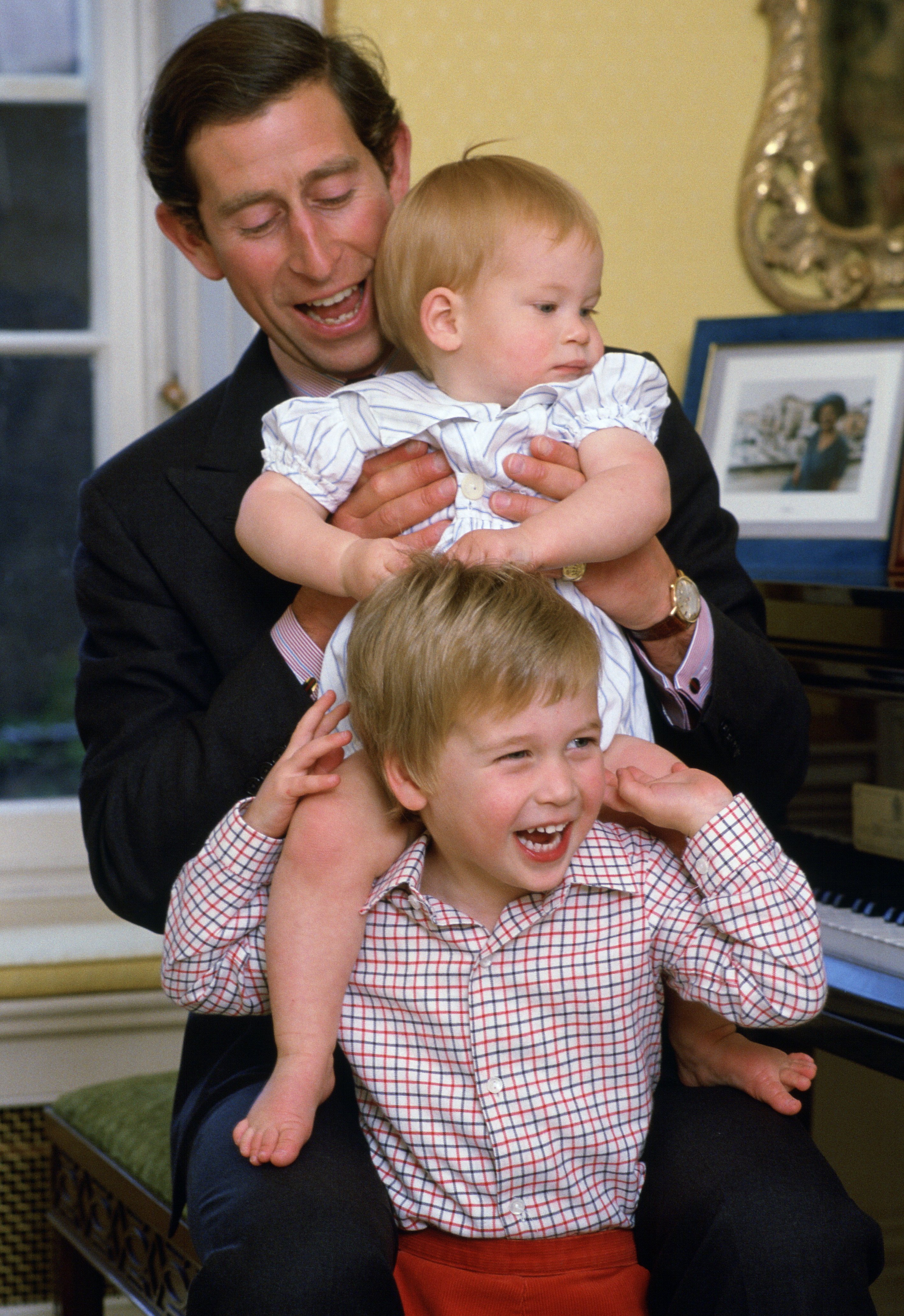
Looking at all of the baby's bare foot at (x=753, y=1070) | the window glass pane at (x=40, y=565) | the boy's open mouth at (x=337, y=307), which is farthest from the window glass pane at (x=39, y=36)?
the baby's bare foot at (x=753, y=1070)

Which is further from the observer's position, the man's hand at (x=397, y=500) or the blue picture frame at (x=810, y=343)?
the blue picture frame at (x=810, y=343)

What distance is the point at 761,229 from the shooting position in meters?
2.56

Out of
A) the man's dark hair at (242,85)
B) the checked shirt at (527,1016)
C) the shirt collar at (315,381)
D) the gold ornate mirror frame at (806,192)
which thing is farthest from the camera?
the gold ornate mirror frame at (806,192)

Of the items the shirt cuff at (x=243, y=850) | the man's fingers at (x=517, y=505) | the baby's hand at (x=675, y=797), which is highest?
the man's fingers at (x=517, y=505)

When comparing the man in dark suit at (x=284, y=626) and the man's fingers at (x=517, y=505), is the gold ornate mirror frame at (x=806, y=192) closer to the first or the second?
the man in dark suit at (x=284, y=626)

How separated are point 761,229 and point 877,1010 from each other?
1574 mm

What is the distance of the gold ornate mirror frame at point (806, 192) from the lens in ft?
8.14

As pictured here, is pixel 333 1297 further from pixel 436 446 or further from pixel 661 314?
pixel 661 314

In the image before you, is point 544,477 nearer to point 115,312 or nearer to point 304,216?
point 304,216

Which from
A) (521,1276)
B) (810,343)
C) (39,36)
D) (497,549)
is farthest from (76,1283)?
(39,36)

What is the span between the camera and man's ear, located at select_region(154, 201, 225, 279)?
179cm

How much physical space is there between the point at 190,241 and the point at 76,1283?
161cm

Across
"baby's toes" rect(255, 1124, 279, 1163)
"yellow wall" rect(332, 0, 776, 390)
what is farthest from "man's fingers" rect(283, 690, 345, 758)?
"yellow wall" rect(332, 0, 776, 390)

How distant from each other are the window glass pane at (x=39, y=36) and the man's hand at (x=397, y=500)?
159 cm
